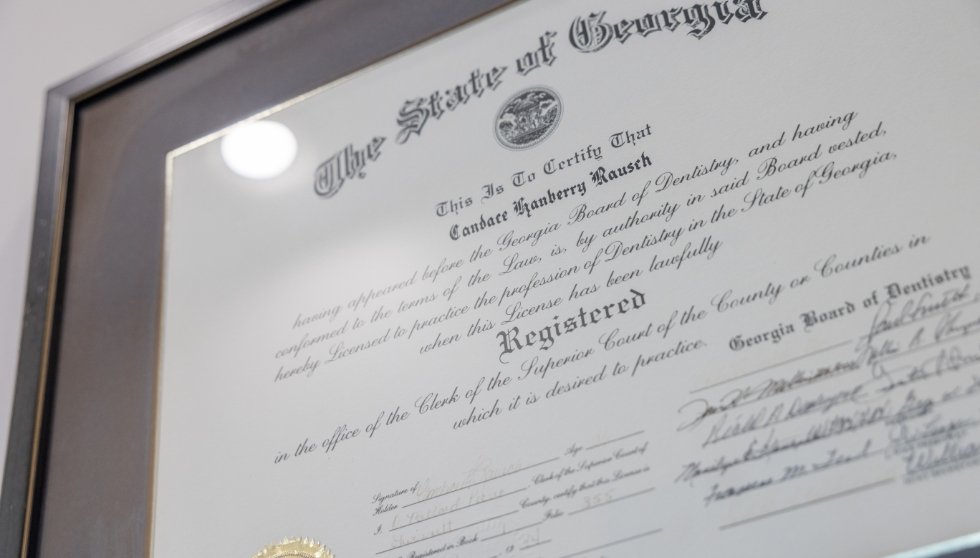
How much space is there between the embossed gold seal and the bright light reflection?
375 mm

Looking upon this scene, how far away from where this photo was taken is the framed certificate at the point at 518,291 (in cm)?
69

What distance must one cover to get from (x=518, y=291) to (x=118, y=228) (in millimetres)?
481

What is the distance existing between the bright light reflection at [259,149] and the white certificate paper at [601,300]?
0.01 metres

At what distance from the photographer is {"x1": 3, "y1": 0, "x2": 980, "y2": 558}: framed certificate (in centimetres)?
69

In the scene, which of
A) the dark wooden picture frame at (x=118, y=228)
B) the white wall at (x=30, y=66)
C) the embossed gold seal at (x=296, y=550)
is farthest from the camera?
the white wall at (x=30, y=66)

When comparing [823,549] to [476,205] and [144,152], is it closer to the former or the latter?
[476,205]

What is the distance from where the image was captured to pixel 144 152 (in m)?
1.08
